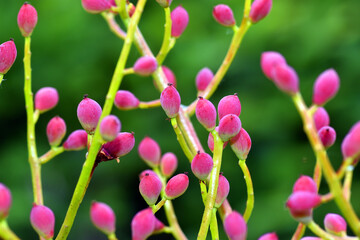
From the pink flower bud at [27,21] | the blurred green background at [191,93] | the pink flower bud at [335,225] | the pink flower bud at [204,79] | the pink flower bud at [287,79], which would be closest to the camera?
the pink flower bud at [287,79]

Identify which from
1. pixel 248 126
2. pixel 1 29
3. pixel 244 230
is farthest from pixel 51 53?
pixel 244 230

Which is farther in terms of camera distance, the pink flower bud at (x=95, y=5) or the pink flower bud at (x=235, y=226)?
the pink flower bud at (x=95, y=5)

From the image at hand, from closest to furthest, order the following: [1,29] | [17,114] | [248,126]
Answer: [248,126]
[1,29]
[17,114]

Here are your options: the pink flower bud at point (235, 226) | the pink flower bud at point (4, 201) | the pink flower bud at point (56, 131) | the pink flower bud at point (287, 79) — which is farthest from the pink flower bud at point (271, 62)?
the pink flower bud at point (56, 131)

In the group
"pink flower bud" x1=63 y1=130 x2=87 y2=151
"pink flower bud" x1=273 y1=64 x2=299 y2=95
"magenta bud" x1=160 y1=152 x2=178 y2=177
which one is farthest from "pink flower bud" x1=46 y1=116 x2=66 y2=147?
"pink flower bud" x1=273 y1=64 x2=299 y2=95

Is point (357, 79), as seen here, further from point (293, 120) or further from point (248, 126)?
point (248, 126)

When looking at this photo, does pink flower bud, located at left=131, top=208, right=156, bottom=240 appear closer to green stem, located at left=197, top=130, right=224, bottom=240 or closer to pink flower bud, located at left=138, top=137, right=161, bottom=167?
green stem, located at left=197, top=130, right=224, bottom=240

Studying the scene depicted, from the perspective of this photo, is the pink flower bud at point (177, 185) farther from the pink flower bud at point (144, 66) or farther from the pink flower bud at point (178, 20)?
the pink flower bud at point (178, 20)

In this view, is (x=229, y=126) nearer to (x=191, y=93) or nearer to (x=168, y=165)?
(x=168, y=165)
